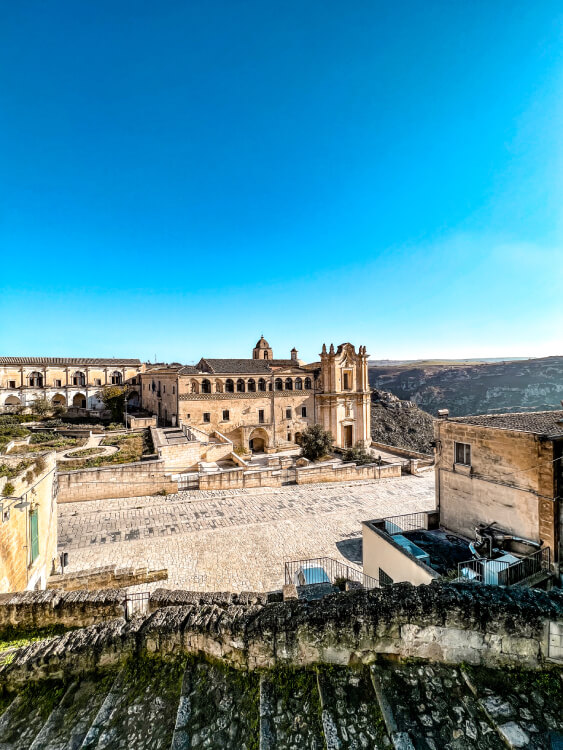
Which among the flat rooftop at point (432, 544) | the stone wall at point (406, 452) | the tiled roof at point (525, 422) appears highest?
the tiled roof at point (525, 422)

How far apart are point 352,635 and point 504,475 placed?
8385mm

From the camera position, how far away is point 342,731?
10.1 ft

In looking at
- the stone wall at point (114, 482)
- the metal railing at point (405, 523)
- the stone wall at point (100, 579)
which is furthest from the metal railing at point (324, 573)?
the stone wall at point (114, 482)

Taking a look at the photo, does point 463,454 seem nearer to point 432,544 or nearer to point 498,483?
point 498,483

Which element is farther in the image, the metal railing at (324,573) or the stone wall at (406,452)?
the stone wall at (406,452)

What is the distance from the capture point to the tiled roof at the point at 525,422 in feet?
31.8

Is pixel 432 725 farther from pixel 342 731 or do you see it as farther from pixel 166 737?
pixel 166 737

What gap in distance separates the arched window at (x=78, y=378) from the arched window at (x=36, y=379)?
4.07m

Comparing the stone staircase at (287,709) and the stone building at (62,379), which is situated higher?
the stone building at (62,379)

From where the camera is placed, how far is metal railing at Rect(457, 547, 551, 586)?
7.85 meters

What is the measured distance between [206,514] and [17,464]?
8.96 metres

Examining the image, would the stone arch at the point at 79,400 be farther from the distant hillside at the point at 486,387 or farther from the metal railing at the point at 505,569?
the distant hillside at the point at 486,387

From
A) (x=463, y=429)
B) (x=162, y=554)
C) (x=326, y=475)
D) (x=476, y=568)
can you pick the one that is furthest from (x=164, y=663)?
(x=326, y=475)

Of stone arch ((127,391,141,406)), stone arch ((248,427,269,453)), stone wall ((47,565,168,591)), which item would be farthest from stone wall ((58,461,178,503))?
stone arch ((127,391,141,406))
